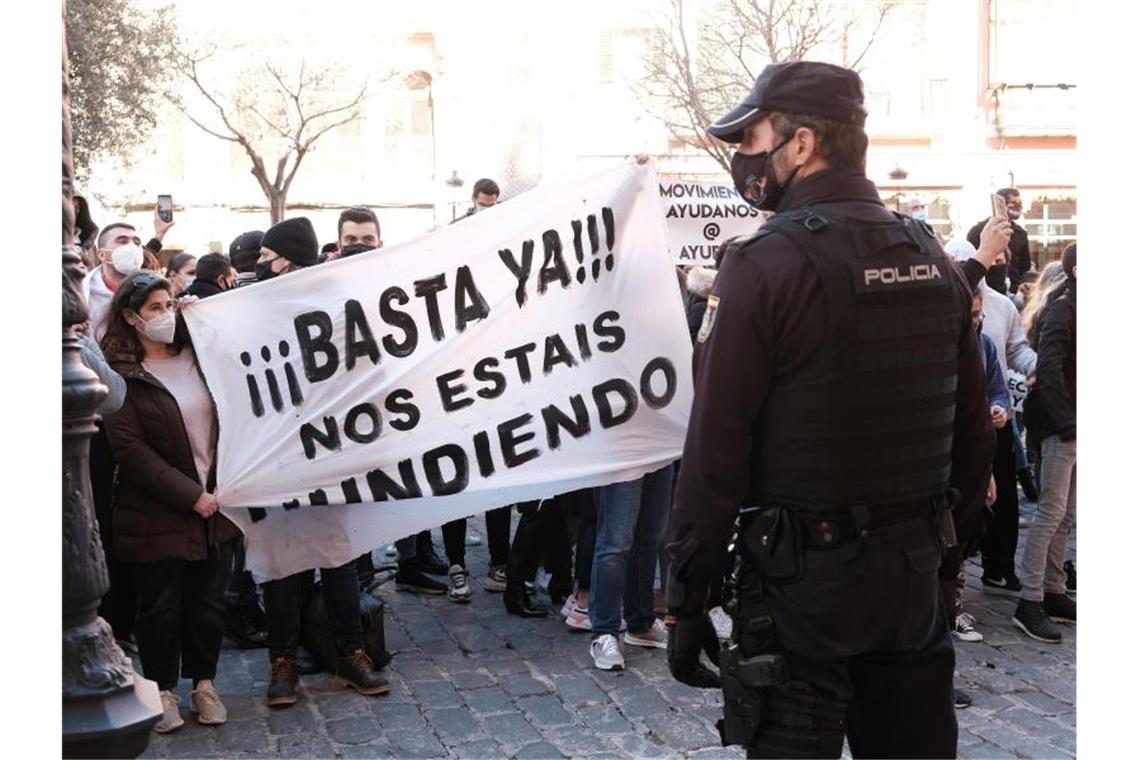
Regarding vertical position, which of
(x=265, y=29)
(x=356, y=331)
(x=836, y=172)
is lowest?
(x=356, y=331)

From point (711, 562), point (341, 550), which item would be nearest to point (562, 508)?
point (341, 550)

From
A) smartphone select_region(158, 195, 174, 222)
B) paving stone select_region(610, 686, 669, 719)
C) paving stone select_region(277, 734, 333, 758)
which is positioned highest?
smartphone select_region(158, 195, 174, 222)

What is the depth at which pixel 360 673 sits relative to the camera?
17.8 ft

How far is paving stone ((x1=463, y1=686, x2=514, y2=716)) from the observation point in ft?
17.1

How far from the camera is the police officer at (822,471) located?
113 inches

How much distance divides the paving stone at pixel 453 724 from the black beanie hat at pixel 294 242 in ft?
6.78

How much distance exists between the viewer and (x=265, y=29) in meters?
27.3

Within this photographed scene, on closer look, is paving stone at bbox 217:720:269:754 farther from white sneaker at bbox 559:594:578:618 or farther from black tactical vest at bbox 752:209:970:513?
black tactical vest at bbox 752:209:970:513

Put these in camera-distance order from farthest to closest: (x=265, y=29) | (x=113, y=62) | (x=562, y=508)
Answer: (x=265, y=29), (x=113, y=62), (x=562, y=508)

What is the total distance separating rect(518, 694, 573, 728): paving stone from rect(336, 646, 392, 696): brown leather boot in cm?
60

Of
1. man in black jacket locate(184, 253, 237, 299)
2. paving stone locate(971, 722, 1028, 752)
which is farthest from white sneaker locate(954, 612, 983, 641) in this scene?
man in black jacket locate(184, 253, 237, 299)

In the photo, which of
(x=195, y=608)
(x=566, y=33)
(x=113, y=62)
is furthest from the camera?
(x=566, y=33)

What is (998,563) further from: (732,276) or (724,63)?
(724,63)

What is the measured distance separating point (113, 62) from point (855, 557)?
65.7 ft
